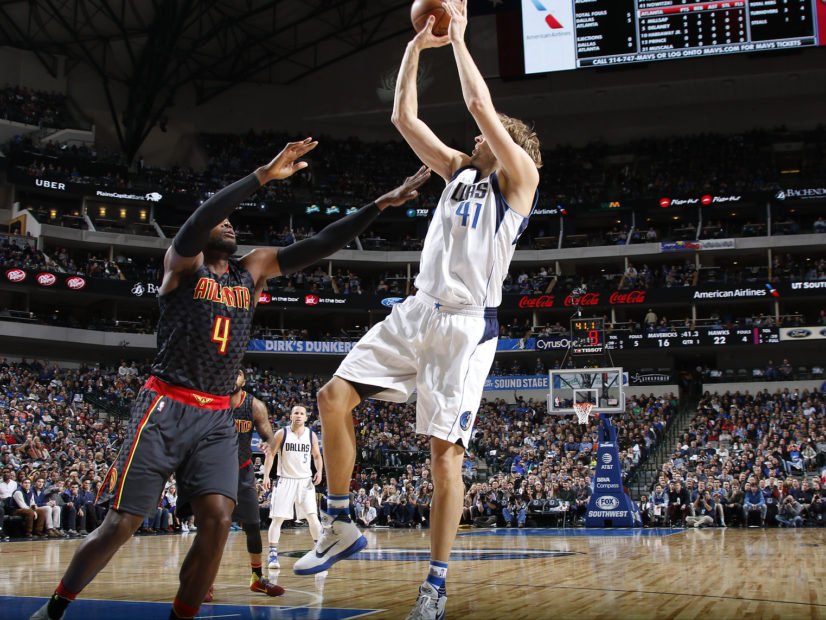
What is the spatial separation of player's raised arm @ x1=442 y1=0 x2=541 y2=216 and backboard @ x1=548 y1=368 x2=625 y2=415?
19.0 m

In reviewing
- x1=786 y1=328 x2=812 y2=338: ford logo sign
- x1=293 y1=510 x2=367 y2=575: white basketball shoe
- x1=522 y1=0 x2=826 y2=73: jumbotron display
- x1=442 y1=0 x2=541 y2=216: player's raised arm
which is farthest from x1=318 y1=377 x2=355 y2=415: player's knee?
x1=786 y1=328 x2=812 y2=338: ford logo sign

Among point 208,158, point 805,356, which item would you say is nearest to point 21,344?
point 208,158

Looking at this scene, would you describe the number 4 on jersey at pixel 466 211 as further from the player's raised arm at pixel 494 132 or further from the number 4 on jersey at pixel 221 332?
the number 4 on jersey at pixel 221 332

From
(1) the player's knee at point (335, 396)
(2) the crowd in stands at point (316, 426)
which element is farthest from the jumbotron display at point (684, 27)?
(1) the player's knee at point (335, 396)

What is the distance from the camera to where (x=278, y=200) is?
43.1 metres

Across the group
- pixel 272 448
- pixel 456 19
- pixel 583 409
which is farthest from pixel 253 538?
pixel 583 409

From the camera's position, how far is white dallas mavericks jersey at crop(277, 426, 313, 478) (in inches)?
457

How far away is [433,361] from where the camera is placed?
473 cm

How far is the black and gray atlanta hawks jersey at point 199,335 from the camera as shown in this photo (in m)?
4.55

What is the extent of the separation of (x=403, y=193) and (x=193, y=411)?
1.96 metres

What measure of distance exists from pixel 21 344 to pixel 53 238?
16.5ft

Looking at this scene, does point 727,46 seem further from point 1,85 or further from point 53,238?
point 1,85

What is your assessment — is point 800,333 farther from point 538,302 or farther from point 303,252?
point 303,252

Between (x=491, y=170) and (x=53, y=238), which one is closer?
(x=491, y=170)
